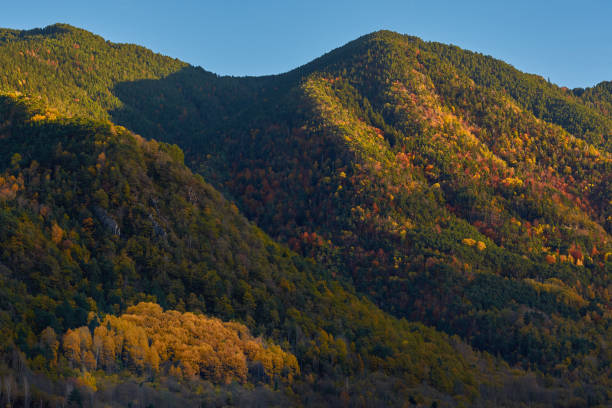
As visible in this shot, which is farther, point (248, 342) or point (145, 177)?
point (145, 177)

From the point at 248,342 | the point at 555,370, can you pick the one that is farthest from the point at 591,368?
the point at 248,342

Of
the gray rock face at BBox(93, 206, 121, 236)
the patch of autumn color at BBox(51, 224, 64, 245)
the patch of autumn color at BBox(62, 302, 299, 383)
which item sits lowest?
the patch of autumn color at BBox(62, 302, 299, 383)

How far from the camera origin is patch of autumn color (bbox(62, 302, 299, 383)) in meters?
95.1

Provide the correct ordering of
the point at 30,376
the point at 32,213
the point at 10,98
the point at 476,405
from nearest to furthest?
the point at 30,376 → the point at 32,213 → the point at 476,405 → the point at 10,98

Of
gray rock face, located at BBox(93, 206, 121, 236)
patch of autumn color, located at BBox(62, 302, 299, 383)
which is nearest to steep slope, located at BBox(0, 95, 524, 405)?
gray rock face, located at BBox(93, 206, 121, 236)

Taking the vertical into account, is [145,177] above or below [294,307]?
above

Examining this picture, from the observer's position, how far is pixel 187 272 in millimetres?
136500

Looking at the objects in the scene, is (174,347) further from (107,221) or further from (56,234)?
(107,221)

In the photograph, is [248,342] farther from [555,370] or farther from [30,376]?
[555,370]

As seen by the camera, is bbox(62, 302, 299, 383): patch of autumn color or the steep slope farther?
the steep slope

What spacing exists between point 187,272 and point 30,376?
5572 cm

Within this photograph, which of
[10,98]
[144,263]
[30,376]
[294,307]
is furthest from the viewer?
[10,98]

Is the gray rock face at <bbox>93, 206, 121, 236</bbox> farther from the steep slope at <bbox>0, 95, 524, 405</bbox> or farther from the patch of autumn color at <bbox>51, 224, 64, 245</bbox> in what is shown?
the patch of autumn color at <bbox>51, 224, 64, 245</bbox>

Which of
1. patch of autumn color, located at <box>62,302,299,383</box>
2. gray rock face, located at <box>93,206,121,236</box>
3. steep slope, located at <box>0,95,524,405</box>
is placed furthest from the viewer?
gray rock face, located at <box>93,206,121,236</box>
